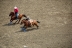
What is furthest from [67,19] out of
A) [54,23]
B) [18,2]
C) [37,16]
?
[18,2]

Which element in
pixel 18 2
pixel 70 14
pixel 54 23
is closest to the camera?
pixel 54 23

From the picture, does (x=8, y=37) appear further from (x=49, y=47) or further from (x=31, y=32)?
(x=49, y=47)

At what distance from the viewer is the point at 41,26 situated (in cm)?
1524

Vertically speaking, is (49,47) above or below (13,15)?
below

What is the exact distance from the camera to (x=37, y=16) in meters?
17.2

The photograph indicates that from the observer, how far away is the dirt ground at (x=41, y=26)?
503 inches

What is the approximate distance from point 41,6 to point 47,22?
12.7 ft

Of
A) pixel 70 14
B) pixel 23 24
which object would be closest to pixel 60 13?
pixel 70 14

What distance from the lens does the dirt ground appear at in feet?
41.9

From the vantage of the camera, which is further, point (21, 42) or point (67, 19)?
point (67, 19)

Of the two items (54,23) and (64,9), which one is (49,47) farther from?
(64,9)

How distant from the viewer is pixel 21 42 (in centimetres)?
1300

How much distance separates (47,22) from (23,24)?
5.23 ft

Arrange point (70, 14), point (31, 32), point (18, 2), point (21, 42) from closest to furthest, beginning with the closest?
point (21, 42), point (31, 32), point (70, 14), point (18, 2)
